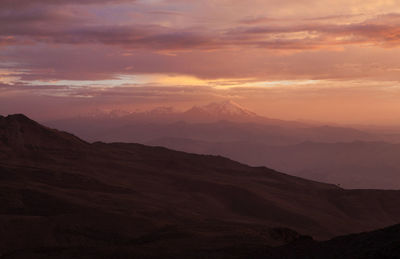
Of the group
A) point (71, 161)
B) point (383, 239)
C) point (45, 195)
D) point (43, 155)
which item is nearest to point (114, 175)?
point (71, 161)

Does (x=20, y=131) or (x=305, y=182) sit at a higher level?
(x=20, y=131)

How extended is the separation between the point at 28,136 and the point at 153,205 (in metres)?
48.0

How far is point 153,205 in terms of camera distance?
58094 millimetres

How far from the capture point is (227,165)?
338 ft

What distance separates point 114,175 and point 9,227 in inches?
1604

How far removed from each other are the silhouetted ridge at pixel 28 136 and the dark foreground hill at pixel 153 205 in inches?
8.1

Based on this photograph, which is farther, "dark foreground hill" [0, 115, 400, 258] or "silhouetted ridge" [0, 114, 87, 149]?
"silhouetted ridge" [0, 114, 87, 149]

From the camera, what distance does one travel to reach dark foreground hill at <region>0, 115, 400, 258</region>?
31.6m

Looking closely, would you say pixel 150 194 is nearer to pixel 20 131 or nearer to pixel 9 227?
pixel 9 227

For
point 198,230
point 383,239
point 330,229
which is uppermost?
point 383,239

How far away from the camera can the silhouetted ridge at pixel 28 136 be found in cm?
9156

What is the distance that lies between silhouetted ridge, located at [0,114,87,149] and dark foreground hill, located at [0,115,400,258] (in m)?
0.21

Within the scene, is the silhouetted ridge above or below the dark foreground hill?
above

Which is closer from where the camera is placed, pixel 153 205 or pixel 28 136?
pixel 153 205
